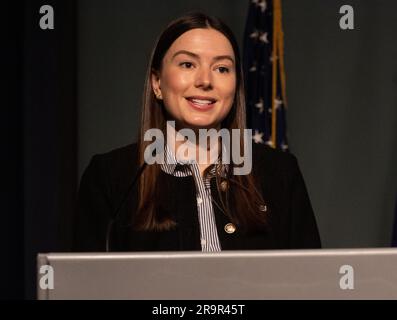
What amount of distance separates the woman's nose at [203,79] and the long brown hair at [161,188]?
78 mm

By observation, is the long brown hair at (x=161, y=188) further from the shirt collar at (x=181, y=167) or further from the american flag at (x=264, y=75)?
the american flag at (x=264, y=75)

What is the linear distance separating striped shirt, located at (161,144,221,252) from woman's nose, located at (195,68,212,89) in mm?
177

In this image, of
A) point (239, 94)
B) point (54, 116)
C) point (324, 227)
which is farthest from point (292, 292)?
point (324, 227)

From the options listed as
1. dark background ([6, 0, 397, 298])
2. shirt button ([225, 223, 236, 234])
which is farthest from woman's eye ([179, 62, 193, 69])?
dark background ([6, 0, 397, 298])

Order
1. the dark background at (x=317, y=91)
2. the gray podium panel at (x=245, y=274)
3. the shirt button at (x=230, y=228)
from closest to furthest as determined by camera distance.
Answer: the gray podium panel at (x=245, y=274)
the shirt button at (x=230, y=228)
the dark background at (x=317, y=91)

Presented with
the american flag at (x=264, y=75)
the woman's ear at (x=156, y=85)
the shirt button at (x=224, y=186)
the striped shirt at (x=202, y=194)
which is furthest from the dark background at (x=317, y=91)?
the shirt button at (x=224, y=186)

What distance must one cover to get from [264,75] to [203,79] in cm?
105

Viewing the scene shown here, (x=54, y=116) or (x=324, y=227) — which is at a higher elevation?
(x=54, y=116)

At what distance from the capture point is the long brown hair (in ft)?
5.15

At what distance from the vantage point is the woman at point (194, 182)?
5.14ft

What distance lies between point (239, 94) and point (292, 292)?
3.11 feet

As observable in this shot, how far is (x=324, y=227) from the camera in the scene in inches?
123

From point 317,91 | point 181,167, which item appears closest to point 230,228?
point 181,167

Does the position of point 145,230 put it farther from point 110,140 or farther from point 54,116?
point 110,140
